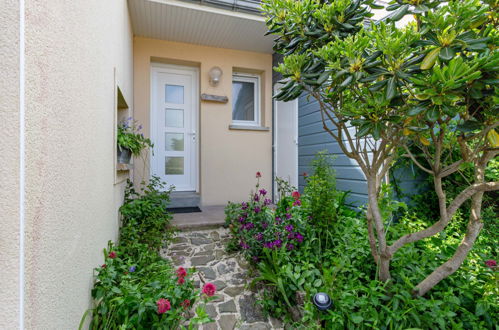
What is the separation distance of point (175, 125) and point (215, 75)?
1101mm

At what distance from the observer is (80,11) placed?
48.7 inches

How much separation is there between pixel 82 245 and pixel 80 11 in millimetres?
1179

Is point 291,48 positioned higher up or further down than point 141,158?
higher up

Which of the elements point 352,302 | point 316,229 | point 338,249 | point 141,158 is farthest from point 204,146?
point 352,302

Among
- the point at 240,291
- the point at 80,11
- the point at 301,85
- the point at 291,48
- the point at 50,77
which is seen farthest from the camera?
the point at 240,291

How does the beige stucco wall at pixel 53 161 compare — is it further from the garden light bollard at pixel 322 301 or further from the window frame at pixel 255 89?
the window frame at pixel 255 89

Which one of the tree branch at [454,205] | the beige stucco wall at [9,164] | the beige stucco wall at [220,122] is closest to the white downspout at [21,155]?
the beige stucco wall at [9,164]

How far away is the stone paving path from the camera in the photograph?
178 centimetres

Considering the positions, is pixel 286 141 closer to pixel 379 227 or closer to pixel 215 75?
pixel 215 75

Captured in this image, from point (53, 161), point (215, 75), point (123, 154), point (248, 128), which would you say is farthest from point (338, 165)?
point (53, 161)

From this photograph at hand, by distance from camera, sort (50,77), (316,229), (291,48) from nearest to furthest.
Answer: (50,77) → (291,48) → (316,229)

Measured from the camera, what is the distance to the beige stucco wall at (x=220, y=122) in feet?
12.8

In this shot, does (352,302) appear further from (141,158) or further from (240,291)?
(141,158)

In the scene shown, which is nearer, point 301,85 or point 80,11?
point 80,11
